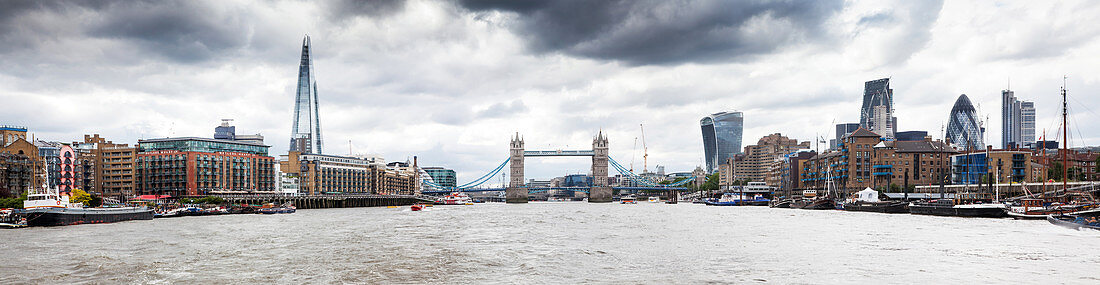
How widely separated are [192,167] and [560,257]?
13983cm

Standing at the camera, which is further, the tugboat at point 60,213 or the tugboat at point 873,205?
the tugboat at point 873,205

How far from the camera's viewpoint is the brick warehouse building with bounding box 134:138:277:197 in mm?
163875

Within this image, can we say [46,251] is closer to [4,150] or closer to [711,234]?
[711,234]

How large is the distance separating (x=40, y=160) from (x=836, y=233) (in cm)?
13945

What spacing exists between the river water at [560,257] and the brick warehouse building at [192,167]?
103 metres

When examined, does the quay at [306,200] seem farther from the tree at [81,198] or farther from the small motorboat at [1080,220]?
the small motorboat at [1080,220]

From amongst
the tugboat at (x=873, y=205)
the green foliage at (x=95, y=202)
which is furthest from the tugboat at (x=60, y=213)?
the tugboat at (x=873, y=205)

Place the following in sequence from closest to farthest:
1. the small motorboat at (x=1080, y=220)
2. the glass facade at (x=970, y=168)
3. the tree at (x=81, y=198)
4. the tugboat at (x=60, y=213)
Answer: the small motorboat at (x=1080, y=220) < the tugboat at (x=60, y=213) < the tree at (x=81, y=198) < the glass facade at (x=970, y=168)

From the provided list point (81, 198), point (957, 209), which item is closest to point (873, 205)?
point (957, 209)

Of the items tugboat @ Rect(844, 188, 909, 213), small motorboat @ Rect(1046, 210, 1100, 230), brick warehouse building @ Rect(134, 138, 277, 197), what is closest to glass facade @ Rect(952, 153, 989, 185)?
tugboat @ Rect(844, 188, 909, 213)

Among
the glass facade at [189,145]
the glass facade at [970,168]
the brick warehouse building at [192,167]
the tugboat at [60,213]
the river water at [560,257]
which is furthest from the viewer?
the glass facade at [189,145]

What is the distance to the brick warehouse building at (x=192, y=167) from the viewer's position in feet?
538

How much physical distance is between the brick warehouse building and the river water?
102868 mm

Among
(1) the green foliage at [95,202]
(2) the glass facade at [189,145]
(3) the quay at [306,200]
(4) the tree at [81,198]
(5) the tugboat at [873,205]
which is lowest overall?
(3) the quay at [306,200]
